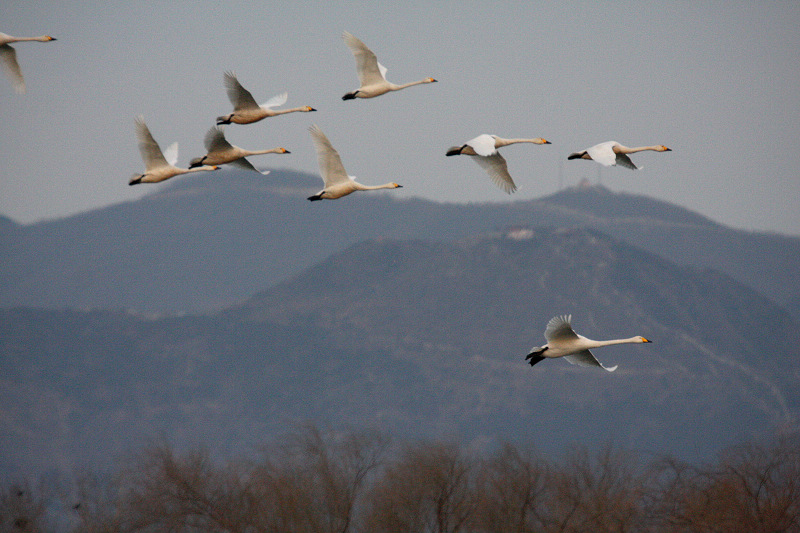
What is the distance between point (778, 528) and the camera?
5778 centimetres

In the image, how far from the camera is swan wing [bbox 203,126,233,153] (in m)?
31.6

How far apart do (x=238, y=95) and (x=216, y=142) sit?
4.80ft

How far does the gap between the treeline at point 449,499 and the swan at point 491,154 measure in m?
31.5

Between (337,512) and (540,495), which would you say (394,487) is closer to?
(337,512)

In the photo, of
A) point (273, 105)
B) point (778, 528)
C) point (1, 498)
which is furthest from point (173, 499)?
point (273, 105)

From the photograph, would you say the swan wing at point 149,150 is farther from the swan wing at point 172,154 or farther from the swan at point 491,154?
the swan at point 491,154

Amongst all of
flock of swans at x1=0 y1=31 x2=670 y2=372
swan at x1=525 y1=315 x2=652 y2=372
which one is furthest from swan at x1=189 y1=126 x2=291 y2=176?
swan at x1=525 y1=315 x2=652 y2=372

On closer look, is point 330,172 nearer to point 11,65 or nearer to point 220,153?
point 220,153

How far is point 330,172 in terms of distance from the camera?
105 feet

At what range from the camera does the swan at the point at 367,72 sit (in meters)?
33.3

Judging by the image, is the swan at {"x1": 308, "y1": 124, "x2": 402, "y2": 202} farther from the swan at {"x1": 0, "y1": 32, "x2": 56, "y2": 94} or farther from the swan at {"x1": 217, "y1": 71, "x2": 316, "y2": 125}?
the swan at {"x1": 0, "y1": 32, "x2": 56, "y2": 94}

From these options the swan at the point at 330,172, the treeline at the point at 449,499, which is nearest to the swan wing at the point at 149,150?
the swan at the point at 330,172

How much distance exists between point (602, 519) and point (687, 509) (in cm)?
439

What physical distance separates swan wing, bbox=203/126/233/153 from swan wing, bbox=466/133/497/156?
267 inches
